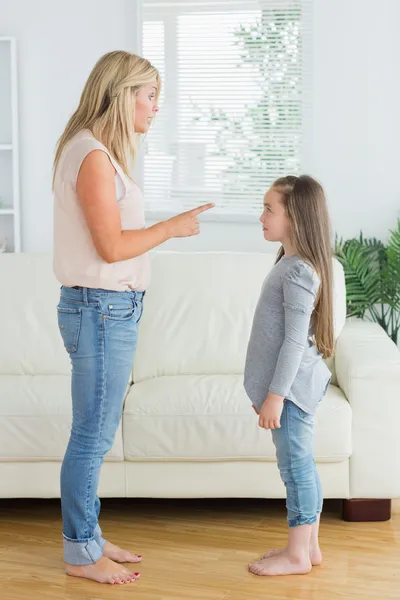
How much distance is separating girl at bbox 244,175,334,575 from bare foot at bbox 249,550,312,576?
9 centimetres

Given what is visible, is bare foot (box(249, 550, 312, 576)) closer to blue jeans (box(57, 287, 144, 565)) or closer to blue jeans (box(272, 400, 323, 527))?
blue jeans (box(272, 400, 323, 527))

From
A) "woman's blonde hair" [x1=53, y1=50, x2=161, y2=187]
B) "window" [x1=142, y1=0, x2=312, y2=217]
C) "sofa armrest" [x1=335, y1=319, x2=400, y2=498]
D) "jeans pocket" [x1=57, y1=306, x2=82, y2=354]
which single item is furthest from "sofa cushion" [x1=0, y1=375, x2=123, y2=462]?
"window" [x1=142, y1=0, x2=312, y2=217]

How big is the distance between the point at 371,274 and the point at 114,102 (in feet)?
6.78

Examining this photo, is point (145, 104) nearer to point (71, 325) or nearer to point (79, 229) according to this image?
point (79, 229)

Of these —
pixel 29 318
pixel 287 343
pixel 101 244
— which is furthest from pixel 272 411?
pixel 29 318

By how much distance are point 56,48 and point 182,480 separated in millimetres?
2378

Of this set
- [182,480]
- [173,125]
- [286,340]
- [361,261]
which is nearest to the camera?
[286,340]

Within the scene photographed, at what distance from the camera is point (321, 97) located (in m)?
4.06

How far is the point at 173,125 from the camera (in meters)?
4.20

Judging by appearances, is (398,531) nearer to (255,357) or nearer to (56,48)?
(255,357)

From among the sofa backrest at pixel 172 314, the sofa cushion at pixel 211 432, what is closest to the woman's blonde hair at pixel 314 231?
the sofa cushion at pixel 211 432

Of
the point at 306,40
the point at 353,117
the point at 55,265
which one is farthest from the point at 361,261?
the point at 55,265

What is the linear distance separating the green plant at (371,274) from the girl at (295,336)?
1553mm

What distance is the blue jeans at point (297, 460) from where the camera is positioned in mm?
2334
